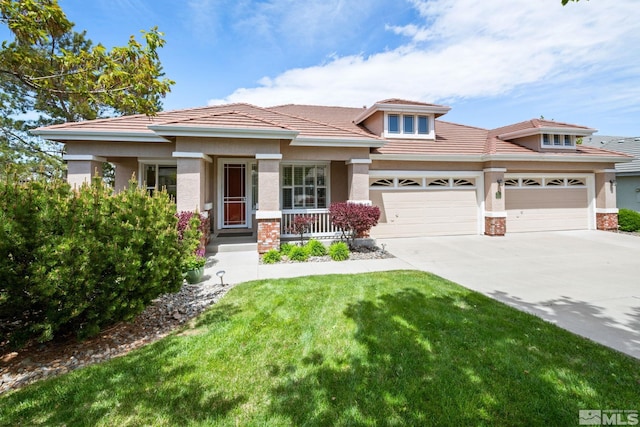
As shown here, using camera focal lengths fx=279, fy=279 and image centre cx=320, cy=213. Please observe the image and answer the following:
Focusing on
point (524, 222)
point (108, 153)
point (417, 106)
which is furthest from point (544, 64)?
point (108, 153)

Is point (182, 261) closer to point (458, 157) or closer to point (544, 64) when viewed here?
point (458, 157)

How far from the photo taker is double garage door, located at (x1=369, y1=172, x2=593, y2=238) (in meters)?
11.7

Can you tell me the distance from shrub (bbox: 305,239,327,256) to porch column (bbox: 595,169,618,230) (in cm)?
1357

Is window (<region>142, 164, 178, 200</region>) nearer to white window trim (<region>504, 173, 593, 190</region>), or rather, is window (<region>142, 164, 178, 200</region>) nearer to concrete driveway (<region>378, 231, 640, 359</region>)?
concrete driveway (<region>378, 231, 640, 359</region>)

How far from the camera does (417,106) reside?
12555 millimetres

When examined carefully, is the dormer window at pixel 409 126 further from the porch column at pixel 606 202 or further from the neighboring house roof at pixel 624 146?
the neighboring house roof at pixel 624 146

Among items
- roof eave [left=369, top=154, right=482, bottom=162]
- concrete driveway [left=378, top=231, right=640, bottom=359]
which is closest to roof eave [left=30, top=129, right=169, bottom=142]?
roof eave [left=369, top=154, right=482, bottom=162]

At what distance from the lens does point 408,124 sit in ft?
42.4

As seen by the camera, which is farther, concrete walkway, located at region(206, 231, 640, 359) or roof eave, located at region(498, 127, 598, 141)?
roof eave, located at region(498, 127, 598, 141)

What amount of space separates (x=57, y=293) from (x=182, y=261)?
162cm

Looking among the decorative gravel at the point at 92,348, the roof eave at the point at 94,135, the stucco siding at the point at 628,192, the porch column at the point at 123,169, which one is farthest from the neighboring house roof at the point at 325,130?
the decorative gravel at the point at 92,348

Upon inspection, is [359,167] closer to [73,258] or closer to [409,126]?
[409,126]

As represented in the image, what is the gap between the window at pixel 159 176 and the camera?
10.8 meters

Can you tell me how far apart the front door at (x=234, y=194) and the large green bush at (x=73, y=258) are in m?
7.11
